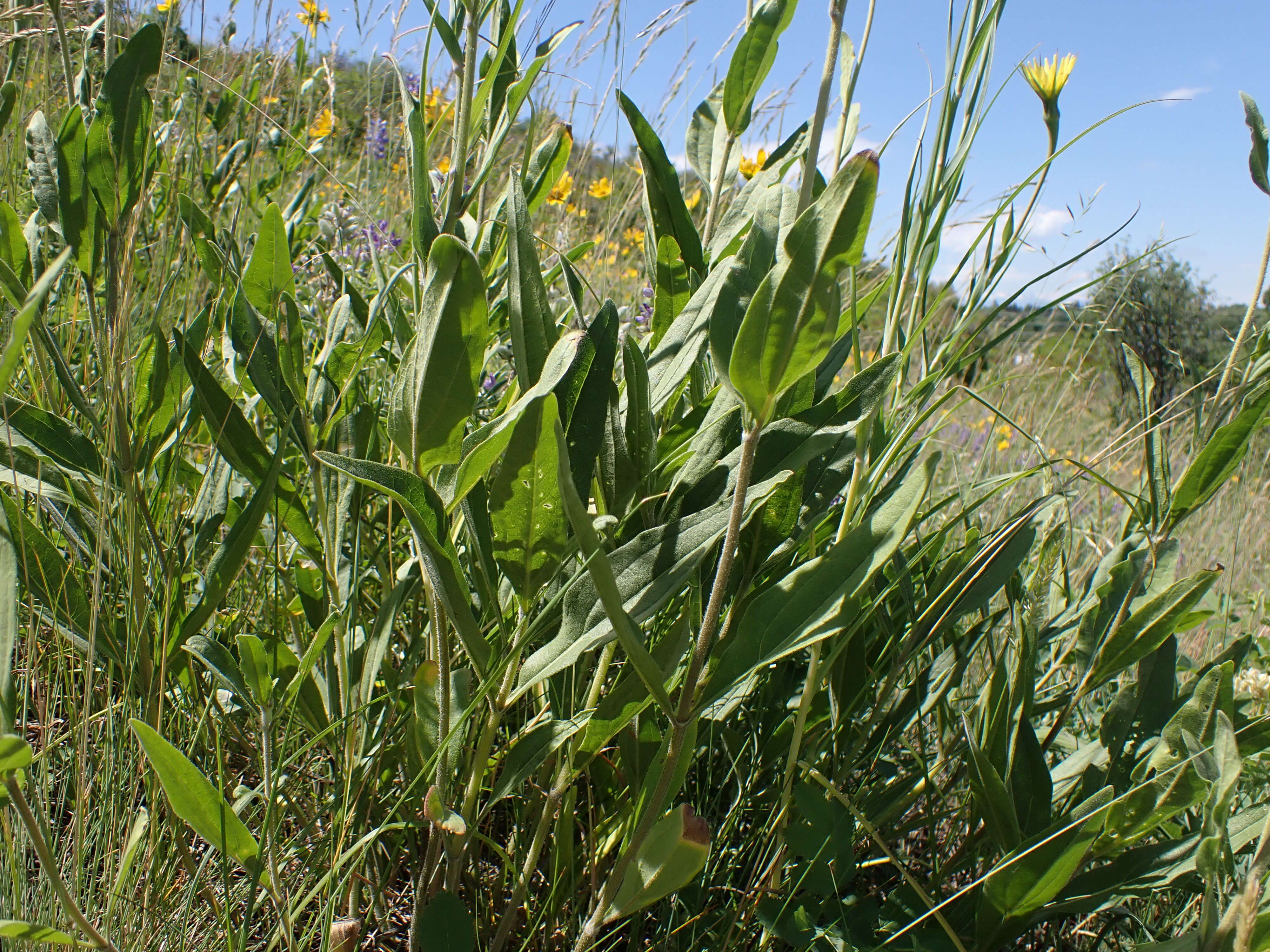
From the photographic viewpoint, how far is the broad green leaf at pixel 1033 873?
0.65 m

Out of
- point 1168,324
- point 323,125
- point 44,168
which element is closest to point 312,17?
point 323,125

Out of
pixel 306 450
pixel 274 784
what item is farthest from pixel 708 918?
pixel 306 450

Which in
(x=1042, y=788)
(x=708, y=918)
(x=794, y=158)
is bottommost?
(x=708, y=918)

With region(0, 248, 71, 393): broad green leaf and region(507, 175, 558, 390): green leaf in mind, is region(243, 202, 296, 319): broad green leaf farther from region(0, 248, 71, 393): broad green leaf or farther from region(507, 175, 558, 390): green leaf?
region(0, 248, 71, 393): broad green leaf

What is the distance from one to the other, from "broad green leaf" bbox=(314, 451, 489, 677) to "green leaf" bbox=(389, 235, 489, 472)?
3cm

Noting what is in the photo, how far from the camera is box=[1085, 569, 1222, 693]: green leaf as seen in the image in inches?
29.0

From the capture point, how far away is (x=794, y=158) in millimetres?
836

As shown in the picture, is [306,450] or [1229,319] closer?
[306,450]

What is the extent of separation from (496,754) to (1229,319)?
995 centimetres

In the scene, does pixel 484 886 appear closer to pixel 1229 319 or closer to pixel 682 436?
pixel 682 436

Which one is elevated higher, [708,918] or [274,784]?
[274,784]

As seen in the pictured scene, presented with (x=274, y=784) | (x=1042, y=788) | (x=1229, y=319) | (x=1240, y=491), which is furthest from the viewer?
(x=1229, y=319)

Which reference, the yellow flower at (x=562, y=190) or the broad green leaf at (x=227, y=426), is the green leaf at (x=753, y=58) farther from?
the yellow flower at (x=562, y=190)

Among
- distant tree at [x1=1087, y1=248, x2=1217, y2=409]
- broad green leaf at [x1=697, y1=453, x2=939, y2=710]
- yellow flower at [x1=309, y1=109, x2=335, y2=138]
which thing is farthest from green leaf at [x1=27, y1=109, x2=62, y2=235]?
distant tree at [x1=1087, y1=248, x2=1217, y2=409]
